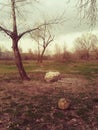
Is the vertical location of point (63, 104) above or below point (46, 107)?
above

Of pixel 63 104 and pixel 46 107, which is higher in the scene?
pixel 63 104

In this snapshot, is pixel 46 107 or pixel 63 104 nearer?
pixel 63 104

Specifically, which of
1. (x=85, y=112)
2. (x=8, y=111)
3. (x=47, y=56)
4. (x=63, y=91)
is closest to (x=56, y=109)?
(x=85, y=112)

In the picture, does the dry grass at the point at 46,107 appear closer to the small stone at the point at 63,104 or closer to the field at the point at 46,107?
the field at the point at 46,107

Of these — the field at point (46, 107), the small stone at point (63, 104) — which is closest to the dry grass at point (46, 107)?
the field at point (46, 107)

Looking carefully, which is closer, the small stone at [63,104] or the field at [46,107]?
the field at [46,107]

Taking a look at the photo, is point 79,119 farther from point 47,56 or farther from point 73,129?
→ point 47,56

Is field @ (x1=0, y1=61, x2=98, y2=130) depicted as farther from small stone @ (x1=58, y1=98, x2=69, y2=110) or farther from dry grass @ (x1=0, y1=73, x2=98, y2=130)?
small stone @ (x1=58, y1=98, x2=69, y2=110)

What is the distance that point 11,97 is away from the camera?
11.8 meters

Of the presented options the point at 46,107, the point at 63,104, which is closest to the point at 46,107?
the point at 46,107

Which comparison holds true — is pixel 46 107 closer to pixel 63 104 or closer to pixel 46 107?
pixel 46 107

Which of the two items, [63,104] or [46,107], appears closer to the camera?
[63,104]

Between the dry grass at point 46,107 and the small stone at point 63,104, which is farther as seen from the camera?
the small stone at point 63,104

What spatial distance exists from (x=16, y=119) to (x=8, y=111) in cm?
79
